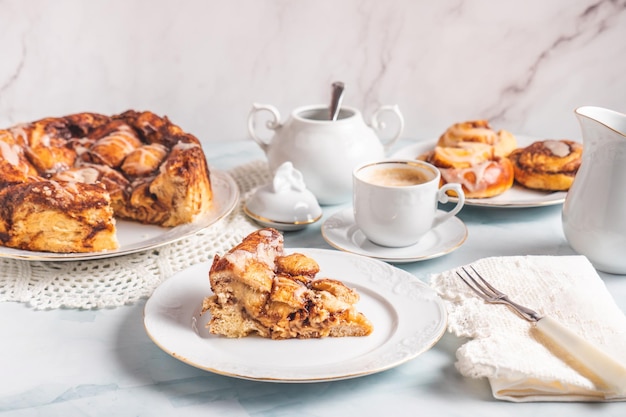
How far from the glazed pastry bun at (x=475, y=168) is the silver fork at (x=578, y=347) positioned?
551 mm

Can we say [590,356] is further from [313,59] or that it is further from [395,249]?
[313,59]

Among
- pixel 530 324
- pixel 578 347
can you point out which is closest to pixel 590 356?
pixel 578 347

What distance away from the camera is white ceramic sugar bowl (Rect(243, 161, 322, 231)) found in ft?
5.70

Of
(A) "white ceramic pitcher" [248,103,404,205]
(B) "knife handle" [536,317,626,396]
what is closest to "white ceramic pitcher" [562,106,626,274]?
(B) "knife handle" [536,317,626,396]

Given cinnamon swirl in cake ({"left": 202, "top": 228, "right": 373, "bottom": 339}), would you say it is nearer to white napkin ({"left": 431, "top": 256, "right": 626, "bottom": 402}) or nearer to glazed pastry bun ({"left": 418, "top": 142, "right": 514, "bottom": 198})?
white napkin ({"left": 431, "top": 256, "right": 626, "bottom": 402})

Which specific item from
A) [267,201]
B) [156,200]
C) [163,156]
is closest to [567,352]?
[267,201]

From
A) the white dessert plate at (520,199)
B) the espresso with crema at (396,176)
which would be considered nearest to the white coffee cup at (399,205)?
the espresso with crema at (396,176)

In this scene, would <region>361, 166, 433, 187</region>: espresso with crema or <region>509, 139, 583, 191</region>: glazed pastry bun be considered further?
<region>509, 139, 583, 191</region>: glazed pastry bun

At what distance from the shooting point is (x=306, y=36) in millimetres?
2799

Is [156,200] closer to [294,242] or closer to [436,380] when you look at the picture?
[294,242]

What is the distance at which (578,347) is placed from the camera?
1.10 m

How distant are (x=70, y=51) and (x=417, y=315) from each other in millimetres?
1985

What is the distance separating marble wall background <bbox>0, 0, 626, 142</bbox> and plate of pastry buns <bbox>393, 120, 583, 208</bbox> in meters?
1.00

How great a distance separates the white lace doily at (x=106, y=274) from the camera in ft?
4.65
